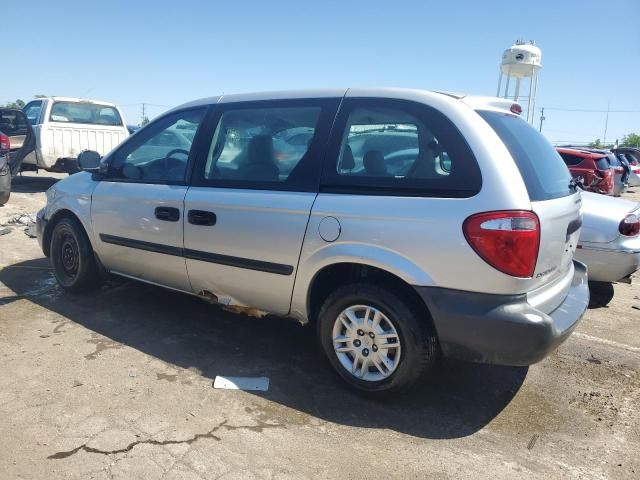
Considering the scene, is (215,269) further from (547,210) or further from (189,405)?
(547,210)

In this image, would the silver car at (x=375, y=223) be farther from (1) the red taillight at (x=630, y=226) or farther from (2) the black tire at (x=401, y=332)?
(1) the red taillight at (x=630, y=226)

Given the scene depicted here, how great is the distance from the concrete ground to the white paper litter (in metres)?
0.06

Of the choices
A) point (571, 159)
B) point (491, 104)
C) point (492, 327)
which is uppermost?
point (491, 104)

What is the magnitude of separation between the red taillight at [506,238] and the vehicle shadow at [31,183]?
10.9m

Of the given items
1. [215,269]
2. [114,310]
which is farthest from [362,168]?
[114,310]

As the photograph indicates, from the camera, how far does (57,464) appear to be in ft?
7.89

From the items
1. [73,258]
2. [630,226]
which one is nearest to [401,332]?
[630,226]

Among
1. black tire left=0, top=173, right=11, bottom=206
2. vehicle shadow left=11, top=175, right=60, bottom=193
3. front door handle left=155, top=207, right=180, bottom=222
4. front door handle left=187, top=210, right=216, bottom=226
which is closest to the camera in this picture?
front door handle left=187, top=210, right=216, bottom=226

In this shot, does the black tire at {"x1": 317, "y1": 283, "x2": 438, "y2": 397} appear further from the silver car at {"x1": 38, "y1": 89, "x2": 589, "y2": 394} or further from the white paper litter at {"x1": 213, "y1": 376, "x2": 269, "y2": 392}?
the white paper litter at {"x1": 213, "y1": 376, "x2": 269, "y2": 392}

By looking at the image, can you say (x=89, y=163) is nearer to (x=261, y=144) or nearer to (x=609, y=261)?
(x=261, y=144)

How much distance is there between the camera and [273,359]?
3605 millimetres

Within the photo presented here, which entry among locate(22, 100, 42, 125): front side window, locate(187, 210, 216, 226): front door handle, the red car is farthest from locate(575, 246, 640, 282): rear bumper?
locate(22, 100, 42, 125): front side window

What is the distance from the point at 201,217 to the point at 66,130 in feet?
27.8

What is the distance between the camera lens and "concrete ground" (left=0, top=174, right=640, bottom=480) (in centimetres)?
249
